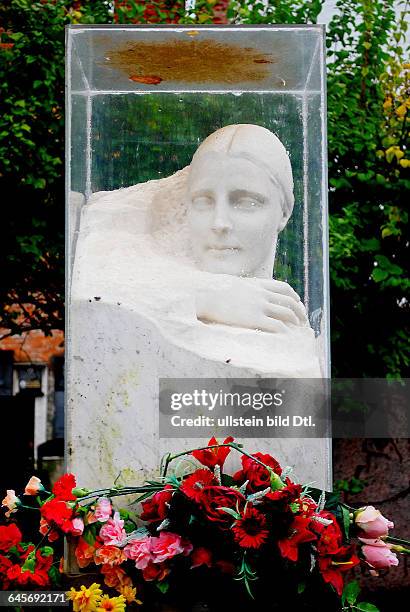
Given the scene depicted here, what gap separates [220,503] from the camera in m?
2.10

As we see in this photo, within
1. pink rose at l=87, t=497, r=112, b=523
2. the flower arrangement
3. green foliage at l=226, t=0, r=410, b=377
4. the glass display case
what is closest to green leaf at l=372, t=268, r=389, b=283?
green foliage at l=226, t=0, r=410, b=377

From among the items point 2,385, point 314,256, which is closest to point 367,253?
point 314,256

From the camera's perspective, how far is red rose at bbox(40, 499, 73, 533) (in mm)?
2156

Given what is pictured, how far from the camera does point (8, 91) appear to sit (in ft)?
13.9

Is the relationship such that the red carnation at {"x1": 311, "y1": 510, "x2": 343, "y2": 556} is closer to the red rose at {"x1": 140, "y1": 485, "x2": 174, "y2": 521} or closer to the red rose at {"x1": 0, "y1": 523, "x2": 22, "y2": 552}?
the red rose at {"x1": 140, "y1": 485, "x2": 174, "y2": 521}

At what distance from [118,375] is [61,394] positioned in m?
6.85

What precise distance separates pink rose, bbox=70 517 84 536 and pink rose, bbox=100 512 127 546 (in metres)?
0.05

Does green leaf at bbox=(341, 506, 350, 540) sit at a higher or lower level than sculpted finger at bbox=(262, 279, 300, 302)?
lower

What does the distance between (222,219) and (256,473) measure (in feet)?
2.44

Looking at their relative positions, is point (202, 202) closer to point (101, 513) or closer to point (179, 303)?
point (179, 303)

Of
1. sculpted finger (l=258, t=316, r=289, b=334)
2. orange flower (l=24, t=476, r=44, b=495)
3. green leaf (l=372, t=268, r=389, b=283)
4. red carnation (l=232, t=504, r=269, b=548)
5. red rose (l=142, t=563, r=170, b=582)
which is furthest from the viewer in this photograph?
green leaf (l=372, t=268, r=389, b=283)

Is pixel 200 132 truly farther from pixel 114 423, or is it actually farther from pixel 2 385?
pixel 2 385

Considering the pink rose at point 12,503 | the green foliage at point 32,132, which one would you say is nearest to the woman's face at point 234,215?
the pink rose at point 12,503

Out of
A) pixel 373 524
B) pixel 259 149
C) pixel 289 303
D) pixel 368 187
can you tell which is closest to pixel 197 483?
pixel 373 524
